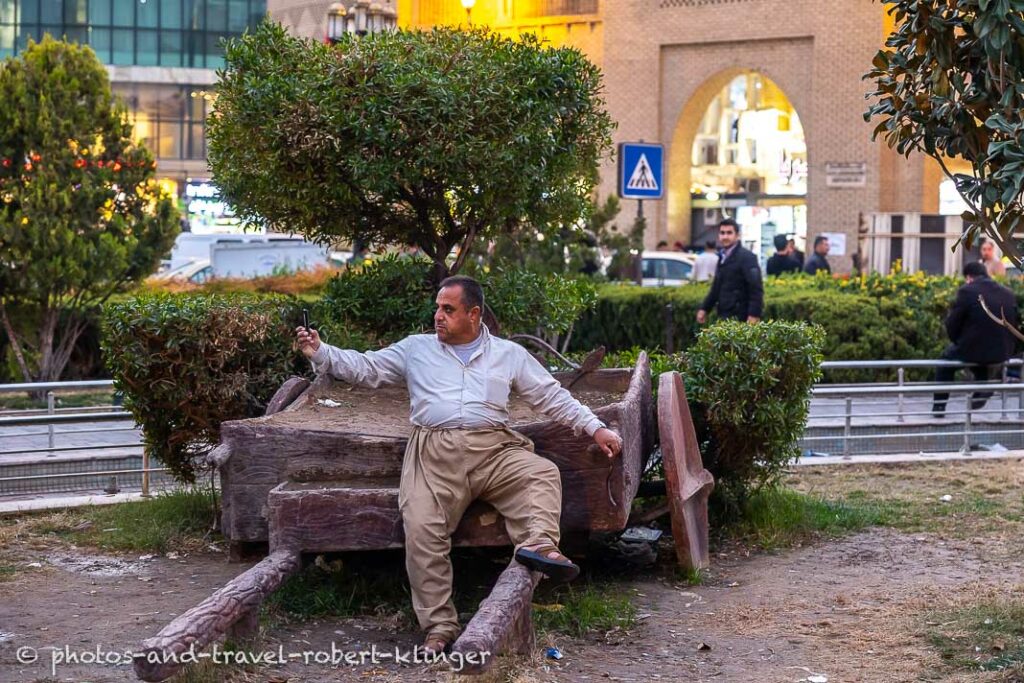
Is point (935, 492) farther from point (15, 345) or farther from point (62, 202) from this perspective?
point (15, 345)

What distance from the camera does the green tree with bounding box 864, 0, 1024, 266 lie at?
6.16 metres

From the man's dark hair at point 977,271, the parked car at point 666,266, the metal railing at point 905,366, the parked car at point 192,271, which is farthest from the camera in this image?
the parked car at point 666,266

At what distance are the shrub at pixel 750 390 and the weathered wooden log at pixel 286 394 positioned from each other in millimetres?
2295

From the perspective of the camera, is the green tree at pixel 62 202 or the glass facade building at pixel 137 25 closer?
the green tree at pixel 62 202

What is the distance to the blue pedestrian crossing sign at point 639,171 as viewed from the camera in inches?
652

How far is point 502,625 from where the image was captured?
19.0 feet

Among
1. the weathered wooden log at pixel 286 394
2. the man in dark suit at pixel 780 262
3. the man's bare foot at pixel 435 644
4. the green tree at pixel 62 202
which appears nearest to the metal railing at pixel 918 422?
the weathered wooden log at pixel 286 394

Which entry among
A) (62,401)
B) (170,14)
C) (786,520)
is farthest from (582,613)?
(170,14)

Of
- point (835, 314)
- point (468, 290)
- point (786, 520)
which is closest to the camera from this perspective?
point (468, 290)

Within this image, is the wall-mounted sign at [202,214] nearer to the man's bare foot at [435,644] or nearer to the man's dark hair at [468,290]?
the man's dark hair at [468,290]

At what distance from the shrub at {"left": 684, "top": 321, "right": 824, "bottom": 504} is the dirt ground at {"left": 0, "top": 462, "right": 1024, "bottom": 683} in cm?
59

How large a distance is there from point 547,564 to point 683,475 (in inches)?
71.0

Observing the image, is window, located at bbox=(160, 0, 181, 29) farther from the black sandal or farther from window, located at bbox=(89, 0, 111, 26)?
the black sandal

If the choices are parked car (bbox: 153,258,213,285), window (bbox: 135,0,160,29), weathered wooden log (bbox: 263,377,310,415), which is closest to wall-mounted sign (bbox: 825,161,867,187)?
parked car (bbox: 153,258,213,285)
